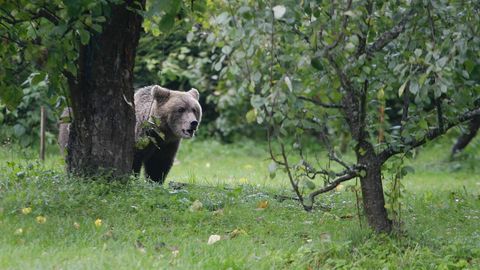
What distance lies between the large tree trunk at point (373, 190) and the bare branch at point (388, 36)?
77 cm

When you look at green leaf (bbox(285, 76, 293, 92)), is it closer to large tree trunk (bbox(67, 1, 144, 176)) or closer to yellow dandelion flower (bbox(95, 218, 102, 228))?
yellow dandelion flower (bbox(95, 218, 102, 228))

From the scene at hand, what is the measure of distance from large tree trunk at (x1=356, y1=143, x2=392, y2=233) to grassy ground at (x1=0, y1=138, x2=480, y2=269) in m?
0.17

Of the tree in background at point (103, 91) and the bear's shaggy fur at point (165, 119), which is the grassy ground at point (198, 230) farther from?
the bear's shaggy fur at point (165, 119)

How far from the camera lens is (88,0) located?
19.7 ft

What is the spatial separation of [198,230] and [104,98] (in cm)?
174

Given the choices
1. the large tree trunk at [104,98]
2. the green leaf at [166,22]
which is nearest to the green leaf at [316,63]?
the green leaf at [166,22]

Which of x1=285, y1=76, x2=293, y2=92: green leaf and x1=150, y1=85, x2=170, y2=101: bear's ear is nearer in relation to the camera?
x1=285, y1=76, x2=293, y2=92: green leaf

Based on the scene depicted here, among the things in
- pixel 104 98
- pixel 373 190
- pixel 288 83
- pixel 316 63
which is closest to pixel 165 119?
pixel 104 98

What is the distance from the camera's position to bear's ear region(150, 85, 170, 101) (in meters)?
10.2

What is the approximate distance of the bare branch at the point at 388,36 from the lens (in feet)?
20.0

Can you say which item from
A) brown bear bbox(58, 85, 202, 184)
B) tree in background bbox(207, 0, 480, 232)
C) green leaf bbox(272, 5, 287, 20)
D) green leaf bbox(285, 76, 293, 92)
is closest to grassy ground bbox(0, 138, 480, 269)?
tree in background bbox(207, 0, 480, 232)

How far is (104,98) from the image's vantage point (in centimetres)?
768

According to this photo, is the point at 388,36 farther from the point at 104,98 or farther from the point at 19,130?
the point at 19,130

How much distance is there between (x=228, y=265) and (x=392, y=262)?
4.24ft
